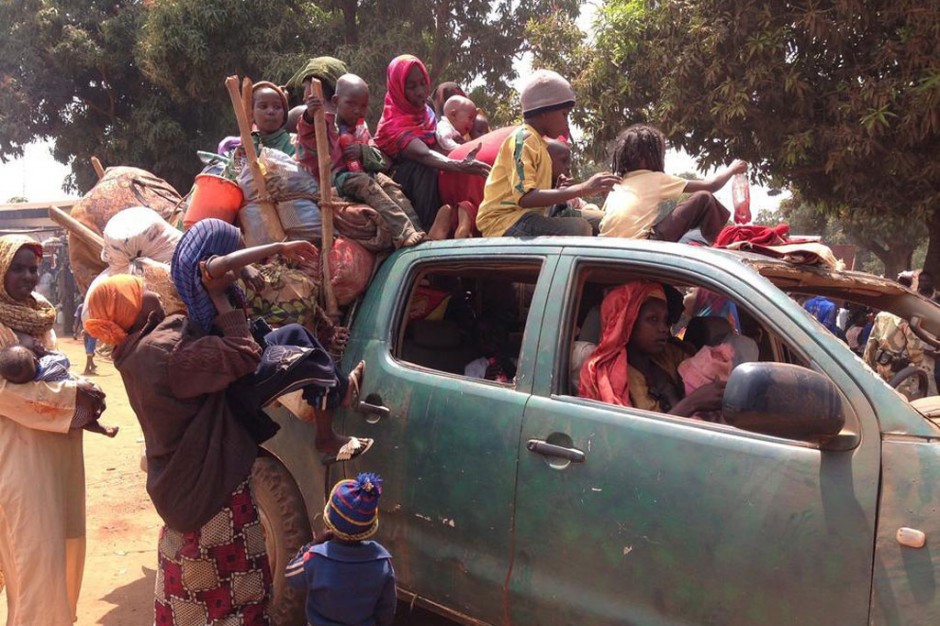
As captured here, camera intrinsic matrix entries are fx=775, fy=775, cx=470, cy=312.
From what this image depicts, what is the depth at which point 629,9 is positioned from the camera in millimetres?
9500

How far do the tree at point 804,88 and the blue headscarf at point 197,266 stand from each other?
6727 mm

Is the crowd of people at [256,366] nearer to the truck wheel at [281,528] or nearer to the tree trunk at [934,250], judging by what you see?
the truck wheel at [281,528]

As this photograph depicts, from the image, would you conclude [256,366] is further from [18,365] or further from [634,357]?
[634,357]

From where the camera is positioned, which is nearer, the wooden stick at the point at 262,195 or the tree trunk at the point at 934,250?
the wooden stick at the point at 262,195

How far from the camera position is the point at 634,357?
3.12 m

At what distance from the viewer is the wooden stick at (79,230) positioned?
4.33m

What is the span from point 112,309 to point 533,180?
6.27 feet

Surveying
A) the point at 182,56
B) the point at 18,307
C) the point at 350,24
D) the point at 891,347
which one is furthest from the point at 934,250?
the point at 182,56

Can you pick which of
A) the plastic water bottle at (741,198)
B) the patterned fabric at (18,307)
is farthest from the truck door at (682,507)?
the patterned fabric at (18,307)

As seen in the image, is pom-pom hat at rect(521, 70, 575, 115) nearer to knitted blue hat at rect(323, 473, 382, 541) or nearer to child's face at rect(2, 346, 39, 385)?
knitted blue hat at rect(323, 473, 382, 541)

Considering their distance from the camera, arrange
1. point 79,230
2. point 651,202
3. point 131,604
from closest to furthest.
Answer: point 651,202, point 131,604, point 79,230

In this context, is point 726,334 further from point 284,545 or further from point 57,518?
point 57,518

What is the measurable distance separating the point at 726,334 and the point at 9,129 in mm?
21103

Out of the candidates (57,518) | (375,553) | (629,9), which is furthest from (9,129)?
(375,553)
